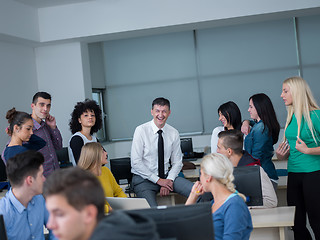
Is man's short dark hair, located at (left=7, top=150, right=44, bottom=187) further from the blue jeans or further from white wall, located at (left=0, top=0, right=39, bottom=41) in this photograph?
white wall, located at (left=0, top=0, right=39, bottom=41)

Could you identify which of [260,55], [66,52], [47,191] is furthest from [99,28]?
[47,191]

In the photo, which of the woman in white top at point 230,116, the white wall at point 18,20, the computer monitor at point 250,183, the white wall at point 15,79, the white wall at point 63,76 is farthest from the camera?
the white wall at point 63,76

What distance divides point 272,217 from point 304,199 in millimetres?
629

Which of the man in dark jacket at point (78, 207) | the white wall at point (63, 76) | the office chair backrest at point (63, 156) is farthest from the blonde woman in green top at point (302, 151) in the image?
the white wall at point (63, 76)

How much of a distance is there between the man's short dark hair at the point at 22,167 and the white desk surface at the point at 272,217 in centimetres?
147

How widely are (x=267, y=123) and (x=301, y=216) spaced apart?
904 millimetres

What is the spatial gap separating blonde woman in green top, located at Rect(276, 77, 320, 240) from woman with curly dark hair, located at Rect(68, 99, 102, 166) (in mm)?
1943

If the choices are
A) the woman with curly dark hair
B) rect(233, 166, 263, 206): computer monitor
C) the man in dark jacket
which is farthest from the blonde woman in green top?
the man in dark jacket

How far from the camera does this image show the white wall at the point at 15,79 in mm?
6398

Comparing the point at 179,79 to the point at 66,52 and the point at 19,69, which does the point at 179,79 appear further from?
the point at 19,69

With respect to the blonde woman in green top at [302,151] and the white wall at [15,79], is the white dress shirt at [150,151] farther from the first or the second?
the white wall at [15,79]

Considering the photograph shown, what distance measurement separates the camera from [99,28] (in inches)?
273

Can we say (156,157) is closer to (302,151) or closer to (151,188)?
(151,188)

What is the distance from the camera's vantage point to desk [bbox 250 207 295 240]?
290 cm
